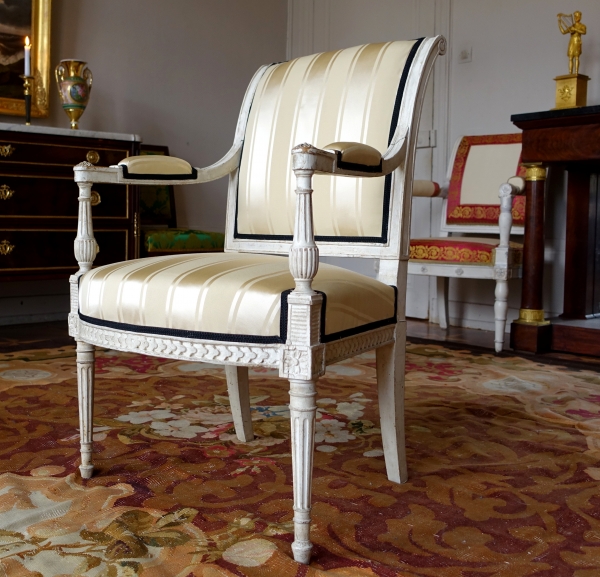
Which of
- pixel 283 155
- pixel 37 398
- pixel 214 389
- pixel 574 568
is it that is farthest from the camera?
pixel 214 389

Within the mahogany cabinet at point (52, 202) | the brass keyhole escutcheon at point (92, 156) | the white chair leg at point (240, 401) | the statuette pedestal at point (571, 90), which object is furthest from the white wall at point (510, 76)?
the white chair leg at point (240, 401)

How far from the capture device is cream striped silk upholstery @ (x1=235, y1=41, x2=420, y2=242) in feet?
5.31

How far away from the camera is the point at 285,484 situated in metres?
1.60

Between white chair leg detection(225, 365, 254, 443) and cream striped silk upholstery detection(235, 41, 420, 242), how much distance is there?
0.36 meters

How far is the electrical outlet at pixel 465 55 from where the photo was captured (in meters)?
4.16

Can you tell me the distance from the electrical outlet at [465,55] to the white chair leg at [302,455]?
11.2 feet

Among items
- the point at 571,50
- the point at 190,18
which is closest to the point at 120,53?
the point at 190,18

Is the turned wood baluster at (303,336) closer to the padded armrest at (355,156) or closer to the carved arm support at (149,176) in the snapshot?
the padded armrest at (355,156)

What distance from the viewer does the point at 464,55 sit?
419 centimetres

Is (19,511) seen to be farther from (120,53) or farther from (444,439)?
(120,53)

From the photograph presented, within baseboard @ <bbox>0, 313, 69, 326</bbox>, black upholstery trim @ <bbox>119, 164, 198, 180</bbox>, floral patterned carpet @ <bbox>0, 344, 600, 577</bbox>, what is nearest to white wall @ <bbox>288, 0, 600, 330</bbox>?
floral patterned carpet @ <bbox>0, 344, 600, 577</bbox>

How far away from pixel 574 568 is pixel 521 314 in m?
2.22

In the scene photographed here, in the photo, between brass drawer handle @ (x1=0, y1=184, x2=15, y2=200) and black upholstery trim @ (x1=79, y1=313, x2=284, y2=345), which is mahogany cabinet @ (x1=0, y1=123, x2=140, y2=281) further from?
black upholstery trim @ (x1=79, y1=313, x2=284, y2=345)

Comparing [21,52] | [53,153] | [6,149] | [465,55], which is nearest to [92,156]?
[53,153]
